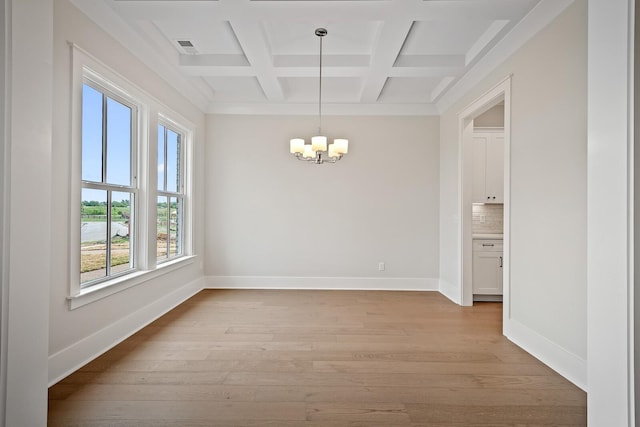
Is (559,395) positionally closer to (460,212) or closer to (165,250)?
(460,212)

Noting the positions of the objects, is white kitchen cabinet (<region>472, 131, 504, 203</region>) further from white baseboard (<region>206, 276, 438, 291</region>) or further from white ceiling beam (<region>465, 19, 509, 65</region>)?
white baseboard (<region>206, 276, 438, 291</region>)

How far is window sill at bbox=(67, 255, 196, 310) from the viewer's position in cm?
255

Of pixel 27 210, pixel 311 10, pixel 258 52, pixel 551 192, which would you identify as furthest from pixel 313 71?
pixel 27 210

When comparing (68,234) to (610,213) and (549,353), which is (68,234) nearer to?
(610,213)

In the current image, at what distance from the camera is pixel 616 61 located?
57.4 inches

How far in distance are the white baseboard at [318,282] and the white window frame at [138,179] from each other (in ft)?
2.38

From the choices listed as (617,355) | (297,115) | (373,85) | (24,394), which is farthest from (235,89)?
(617,355)

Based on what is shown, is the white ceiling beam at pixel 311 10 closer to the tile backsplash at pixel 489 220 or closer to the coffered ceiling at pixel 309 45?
the coffered ceiling at pixel 309 45

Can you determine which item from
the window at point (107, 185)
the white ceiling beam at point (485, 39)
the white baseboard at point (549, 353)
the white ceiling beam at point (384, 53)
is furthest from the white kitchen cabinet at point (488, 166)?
the window at point (107, 185)

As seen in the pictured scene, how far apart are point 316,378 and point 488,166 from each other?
3.92 metres

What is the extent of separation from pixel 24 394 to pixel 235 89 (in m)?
4.25

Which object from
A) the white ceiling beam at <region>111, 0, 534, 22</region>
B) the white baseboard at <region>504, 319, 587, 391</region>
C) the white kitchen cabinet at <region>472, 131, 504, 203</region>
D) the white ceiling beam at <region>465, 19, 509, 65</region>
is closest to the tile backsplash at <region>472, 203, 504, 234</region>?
the white kitchen cabinet at <region>472, 131, 504, 203</region>

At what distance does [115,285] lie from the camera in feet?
9.84

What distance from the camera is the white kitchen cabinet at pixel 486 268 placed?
4.55 meters
